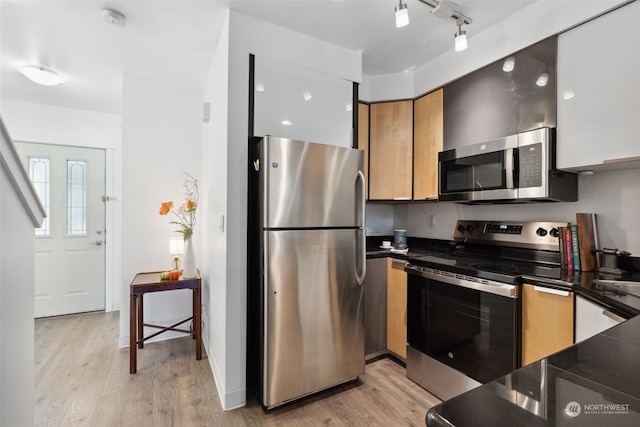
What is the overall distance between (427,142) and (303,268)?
1.54m

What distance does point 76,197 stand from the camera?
383 cm

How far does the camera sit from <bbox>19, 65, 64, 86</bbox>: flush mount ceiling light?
2711mm

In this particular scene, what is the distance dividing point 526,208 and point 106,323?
4.37 meters

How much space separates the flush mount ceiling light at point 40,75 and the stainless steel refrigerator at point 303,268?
7.60ft

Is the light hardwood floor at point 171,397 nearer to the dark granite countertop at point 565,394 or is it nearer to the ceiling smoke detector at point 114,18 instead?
the dark granite countertop at point 565,394

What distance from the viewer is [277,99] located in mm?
2160

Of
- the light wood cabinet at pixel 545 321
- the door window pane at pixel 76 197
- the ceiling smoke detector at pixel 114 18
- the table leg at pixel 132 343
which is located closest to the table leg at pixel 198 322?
the table leg at pixel 132 343

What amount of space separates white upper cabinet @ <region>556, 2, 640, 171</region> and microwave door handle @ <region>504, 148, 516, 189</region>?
0.23m

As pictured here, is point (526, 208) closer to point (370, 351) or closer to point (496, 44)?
point (496, 44)

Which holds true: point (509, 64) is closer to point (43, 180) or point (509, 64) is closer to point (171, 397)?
point (171, 397)

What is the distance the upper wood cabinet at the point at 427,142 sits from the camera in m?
2.50

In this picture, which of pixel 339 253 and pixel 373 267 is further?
pixel 373 267

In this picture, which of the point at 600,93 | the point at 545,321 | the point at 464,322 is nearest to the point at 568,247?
the point at 545,321

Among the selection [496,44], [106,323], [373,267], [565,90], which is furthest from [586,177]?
[106,323]
